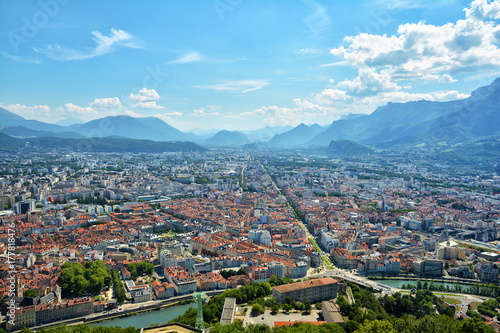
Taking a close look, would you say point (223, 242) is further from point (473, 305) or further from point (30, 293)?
point (473, 305)

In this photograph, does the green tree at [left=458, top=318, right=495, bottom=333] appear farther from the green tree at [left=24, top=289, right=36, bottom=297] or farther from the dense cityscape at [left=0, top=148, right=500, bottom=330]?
the green tree at [left=24, top=289, right=36, bottom=297]

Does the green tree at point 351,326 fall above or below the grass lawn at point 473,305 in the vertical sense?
above

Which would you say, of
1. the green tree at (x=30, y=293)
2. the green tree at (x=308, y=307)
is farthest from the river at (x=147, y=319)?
the green tree at (x=308, y=307)

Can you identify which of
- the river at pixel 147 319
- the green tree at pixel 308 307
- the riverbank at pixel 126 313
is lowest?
the river at pixel 147 319

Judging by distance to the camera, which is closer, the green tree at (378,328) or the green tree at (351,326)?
the green tree at (378,328)

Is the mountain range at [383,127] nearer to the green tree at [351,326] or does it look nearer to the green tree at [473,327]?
the green tree at [473,327]

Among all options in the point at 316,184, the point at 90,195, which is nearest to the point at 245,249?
the point at 90,195
